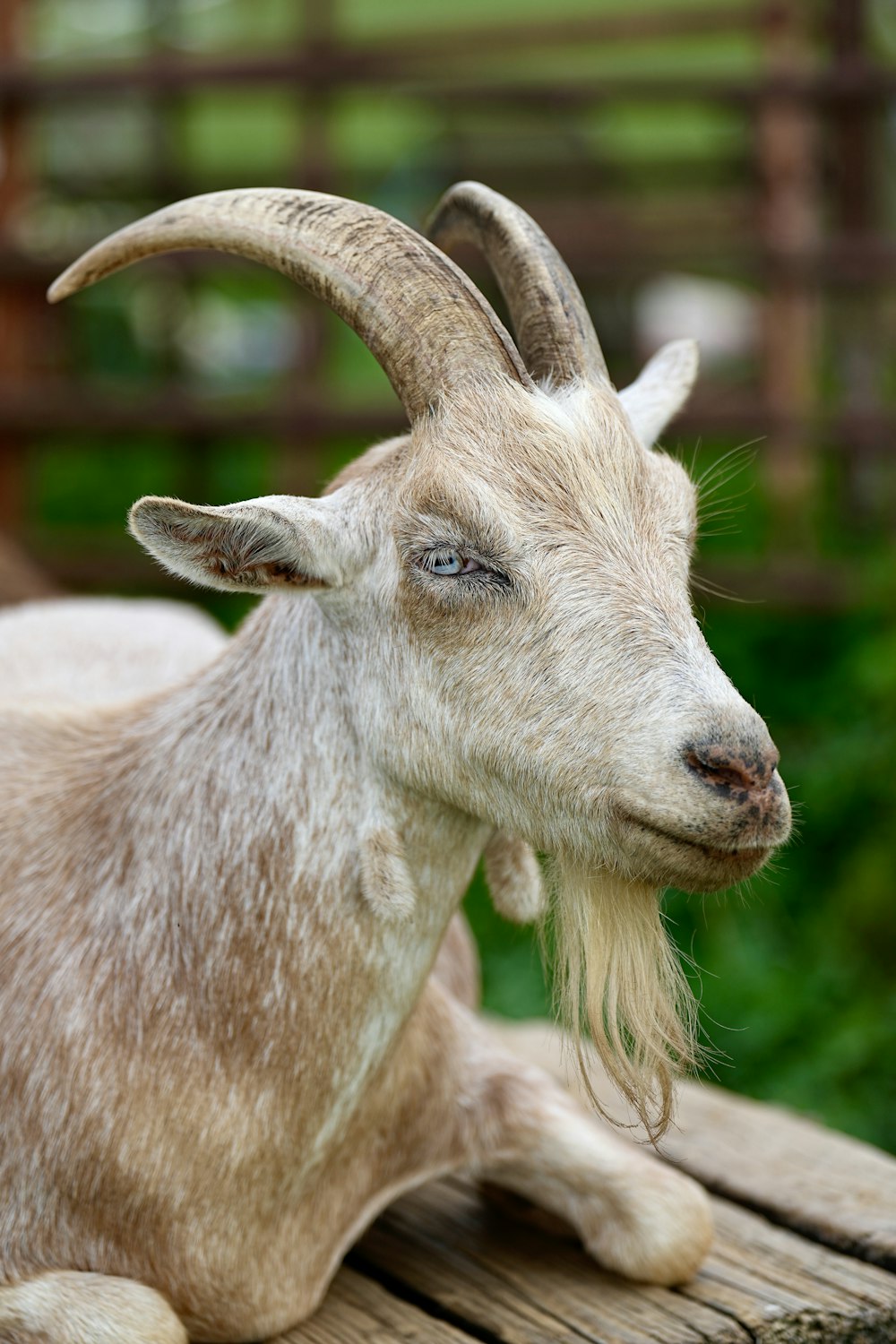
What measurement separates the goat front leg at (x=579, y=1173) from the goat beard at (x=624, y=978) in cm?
42

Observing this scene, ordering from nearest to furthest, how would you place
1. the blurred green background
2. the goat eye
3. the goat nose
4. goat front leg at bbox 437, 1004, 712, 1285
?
the goat nose → the goat eye → goat front leg at bbox 437, 1004, 712, 1285 → the blurred green background

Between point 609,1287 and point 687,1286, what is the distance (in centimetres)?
14

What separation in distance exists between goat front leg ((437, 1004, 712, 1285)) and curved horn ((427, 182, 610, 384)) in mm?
1260

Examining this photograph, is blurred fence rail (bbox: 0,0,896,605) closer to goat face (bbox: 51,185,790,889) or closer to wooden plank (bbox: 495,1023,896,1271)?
wooden plank (bbox: 495,1023,896,1271)

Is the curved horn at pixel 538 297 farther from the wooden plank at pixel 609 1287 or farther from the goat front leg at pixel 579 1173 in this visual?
the wooden plank at pixel 609 1287

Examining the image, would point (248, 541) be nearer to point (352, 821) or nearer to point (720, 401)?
point (352, 821)

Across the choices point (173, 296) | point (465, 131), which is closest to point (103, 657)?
point (173, 296)

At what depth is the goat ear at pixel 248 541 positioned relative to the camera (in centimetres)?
245

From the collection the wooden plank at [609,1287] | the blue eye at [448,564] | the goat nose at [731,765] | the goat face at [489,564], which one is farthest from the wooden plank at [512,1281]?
A: the blue eye at [448,564]

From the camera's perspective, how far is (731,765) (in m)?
2.23

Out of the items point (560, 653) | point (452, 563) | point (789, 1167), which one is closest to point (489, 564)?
point (452, 563)

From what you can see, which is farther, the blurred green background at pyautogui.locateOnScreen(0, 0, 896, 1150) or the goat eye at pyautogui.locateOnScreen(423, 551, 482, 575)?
the blurred green background at pyautogui.locateOnScreen(0, 0, 896, 1150)

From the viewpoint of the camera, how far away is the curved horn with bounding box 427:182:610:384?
272 cm

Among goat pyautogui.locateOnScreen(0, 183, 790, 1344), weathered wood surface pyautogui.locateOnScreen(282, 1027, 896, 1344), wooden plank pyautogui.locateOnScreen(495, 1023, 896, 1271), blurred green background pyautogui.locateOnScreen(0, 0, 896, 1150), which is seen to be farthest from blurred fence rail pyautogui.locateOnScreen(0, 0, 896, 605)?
goat pyautogui.locateOnScreen(0, 183, 790, 1344)
